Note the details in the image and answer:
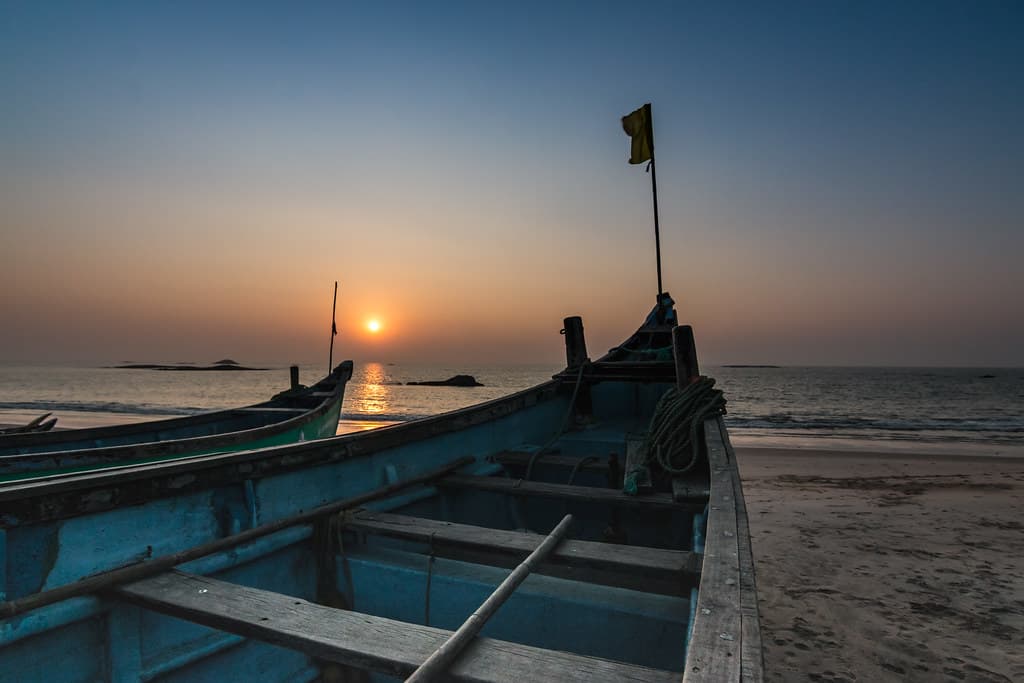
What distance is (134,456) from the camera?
16.6 feet

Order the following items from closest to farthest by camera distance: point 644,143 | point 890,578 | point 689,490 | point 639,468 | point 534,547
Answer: point 534,547, point 689,490, point 639,468, point 890,578, point 644,143

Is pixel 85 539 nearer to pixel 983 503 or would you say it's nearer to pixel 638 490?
pixel 638 490

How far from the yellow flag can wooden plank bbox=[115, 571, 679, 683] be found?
980cm

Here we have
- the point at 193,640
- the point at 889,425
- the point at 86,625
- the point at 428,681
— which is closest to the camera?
the point at 428,681

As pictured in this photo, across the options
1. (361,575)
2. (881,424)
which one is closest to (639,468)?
(361,575)

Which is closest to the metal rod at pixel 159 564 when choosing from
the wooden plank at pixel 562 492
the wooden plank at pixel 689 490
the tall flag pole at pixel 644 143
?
the wooden plank at pixel 562 492

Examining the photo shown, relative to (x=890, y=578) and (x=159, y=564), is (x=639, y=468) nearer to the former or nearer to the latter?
(x=159, y=564)

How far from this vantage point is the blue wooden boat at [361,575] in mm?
1680

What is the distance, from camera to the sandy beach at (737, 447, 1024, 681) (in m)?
4.30

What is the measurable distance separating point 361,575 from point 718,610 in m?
2.07

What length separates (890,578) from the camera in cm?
619

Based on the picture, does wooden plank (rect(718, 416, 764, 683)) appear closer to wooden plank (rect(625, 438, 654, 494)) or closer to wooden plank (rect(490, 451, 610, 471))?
wooden plank (rect(625, 438, 654, 494))

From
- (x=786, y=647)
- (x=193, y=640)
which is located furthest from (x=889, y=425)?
(x=193, y=640)

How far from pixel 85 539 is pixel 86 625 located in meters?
0.33
